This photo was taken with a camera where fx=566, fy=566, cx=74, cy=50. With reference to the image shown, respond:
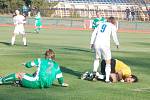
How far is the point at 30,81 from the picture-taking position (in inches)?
548

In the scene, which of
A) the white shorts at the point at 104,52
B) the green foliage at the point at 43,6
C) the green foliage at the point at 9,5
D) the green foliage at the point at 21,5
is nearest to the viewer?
the white shorts at the point at 104,52

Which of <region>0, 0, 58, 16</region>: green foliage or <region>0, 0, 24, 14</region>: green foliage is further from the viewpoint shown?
<region>0, 0, 58, 16</region>: green foliage

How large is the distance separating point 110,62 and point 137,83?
0.95m

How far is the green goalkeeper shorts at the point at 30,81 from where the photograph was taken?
1391 centimetres

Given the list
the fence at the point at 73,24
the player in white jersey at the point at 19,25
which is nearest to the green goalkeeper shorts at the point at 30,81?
the player in white jersey at the point at 19,25

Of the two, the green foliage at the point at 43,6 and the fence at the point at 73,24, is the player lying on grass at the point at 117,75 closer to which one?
the fence at the point at 73,24

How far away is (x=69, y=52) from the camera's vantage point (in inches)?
1022

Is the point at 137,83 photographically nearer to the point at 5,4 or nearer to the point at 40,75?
the point at 40,75

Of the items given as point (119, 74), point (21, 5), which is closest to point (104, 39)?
point (119, 74)

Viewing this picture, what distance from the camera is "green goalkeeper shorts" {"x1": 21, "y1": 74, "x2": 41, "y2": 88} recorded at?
547 inches

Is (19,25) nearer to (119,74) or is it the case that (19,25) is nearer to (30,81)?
(119,74)

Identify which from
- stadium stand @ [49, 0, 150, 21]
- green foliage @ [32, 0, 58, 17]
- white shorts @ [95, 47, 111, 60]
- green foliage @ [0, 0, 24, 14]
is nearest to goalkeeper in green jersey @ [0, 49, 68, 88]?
white shorts @ [95, 47, 111, 60]

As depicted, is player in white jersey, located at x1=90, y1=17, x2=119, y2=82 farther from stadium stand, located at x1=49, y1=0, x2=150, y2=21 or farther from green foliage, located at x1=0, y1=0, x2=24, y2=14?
green foliage, located at x1=0, y1=0, x2=24, y2=14

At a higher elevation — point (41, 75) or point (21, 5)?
point (41, 75)
